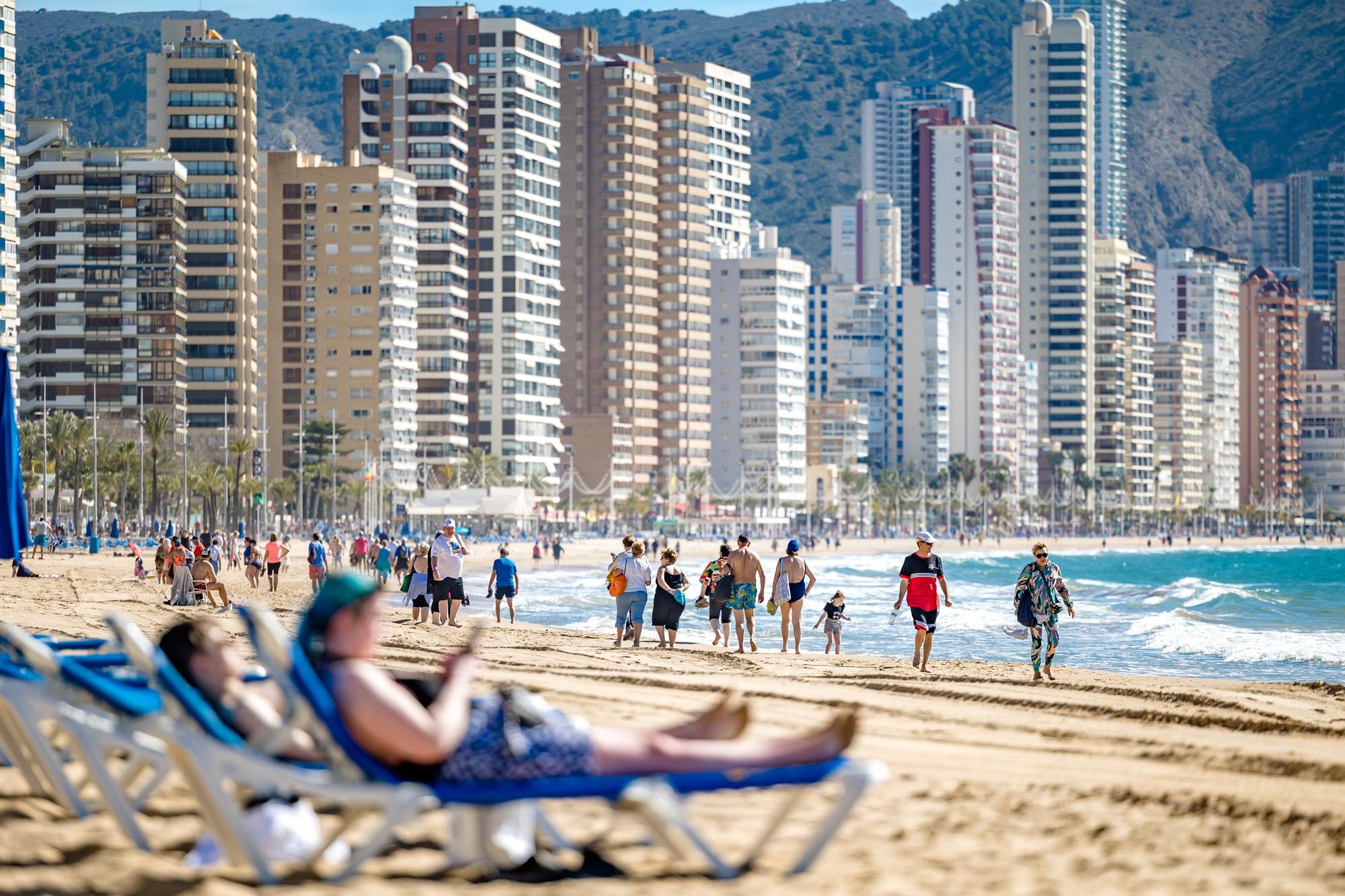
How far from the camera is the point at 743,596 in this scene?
2145 centimetres

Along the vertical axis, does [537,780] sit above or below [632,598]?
above

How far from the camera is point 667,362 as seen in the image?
16212 centimetres

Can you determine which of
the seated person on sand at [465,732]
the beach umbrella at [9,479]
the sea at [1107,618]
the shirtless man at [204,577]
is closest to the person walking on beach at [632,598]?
the sea at [1107,618]

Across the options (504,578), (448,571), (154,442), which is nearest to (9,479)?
(448,571)

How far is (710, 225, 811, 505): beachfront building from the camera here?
168 m

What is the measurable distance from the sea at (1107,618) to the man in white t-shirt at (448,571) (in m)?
2.81

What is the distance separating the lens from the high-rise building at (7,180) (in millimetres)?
81750

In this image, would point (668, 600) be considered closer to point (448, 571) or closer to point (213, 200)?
point (448, 571)

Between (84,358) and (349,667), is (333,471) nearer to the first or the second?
(84,358)

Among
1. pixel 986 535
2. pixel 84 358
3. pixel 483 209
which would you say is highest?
pixel 483 209

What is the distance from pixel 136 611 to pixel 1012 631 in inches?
490

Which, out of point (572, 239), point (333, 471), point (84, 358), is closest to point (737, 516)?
point (572, 239)

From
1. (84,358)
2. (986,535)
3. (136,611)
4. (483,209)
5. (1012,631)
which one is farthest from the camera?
(986,535)

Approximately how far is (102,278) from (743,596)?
96.0 metres
